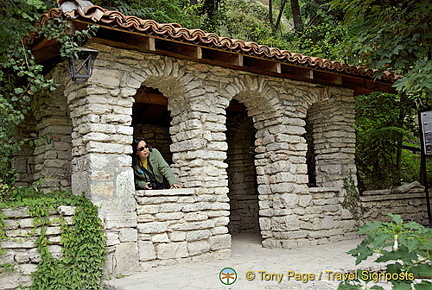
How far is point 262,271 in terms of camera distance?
14.9 ft

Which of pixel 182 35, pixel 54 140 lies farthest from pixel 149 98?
pixel 182 35

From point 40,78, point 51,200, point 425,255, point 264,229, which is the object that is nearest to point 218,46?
point 40,78

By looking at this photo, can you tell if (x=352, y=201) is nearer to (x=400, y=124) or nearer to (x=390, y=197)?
(x=390, y=197)

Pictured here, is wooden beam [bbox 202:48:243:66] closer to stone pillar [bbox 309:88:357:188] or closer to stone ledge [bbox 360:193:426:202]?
stone pillar [bbox 309:88:357:188]

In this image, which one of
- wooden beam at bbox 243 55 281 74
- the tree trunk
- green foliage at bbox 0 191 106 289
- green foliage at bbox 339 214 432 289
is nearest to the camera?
green foliage at bbox 339 214 432 289

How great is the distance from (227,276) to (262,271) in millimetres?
428

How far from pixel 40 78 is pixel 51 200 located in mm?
1341

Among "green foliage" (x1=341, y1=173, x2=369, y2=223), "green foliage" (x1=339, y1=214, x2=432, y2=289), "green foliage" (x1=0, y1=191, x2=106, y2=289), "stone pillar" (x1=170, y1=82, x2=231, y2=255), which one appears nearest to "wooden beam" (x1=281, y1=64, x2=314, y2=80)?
"stone pillar" (x1=170, y1=82, x2=231, y2=255)

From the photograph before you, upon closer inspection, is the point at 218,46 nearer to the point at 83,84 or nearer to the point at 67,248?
the point at 83,84

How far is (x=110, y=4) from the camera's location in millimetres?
7566

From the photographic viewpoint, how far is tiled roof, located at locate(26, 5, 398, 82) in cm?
429

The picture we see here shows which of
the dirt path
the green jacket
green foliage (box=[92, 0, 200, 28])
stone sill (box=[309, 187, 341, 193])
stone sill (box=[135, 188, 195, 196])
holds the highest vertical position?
green foliage (box=[92, 0, 200, 28])

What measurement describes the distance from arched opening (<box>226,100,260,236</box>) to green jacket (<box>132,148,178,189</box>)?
3492 millimetres

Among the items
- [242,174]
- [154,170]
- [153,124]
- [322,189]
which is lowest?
[322,189]
